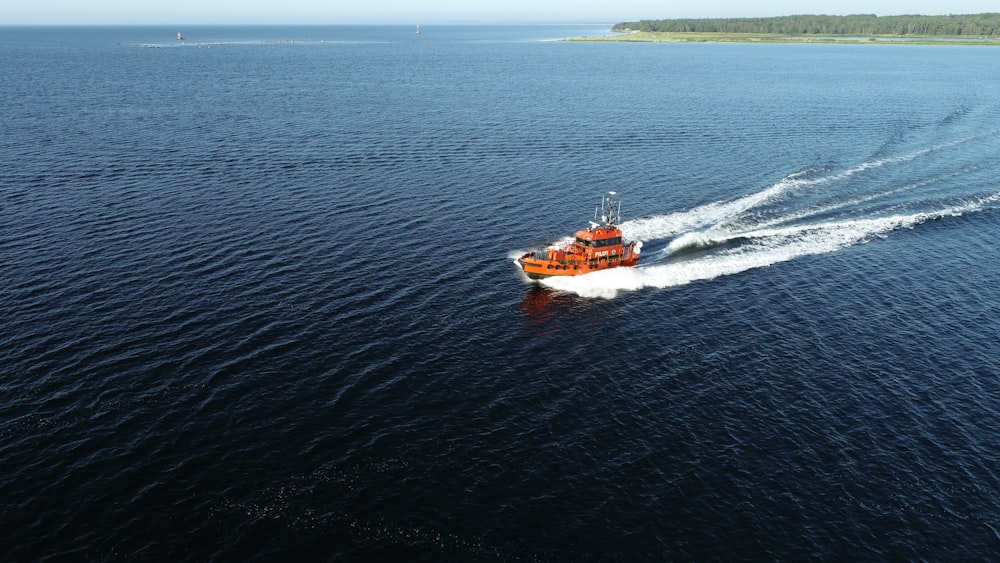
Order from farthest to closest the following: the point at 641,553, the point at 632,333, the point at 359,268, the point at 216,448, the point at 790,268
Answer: the point at 790,268 → the point at 359,268 → the point at 632,333 → the point at 216,448 → the point at 641,553

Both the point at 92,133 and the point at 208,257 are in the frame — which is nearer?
the point at 208,257

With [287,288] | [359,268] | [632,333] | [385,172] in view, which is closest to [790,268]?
[632,333]

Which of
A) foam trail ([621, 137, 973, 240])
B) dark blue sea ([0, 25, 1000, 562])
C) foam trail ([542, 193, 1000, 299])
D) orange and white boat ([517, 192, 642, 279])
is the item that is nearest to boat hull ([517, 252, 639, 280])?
orange and white boat ([517, 192, 642, 279])

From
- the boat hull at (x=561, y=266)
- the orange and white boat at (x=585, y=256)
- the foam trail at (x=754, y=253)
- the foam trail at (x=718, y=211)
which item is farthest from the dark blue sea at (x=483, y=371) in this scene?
the orange and white boat at (x=585, y=256)

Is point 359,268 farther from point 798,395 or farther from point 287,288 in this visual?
point 798,395

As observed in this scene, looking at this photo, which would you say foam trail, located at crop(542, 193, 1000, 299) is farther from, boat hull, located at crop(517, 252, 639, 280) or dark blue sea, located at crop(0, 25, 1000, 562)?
boat hull, located at crop(517, 252, 639, 280)

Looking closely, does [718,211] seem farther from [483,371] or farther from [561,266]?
[483,371]

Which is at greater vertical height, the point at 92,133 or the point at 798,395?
the point at 92,133

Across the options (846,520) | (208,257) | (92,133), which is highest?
(92,133)
